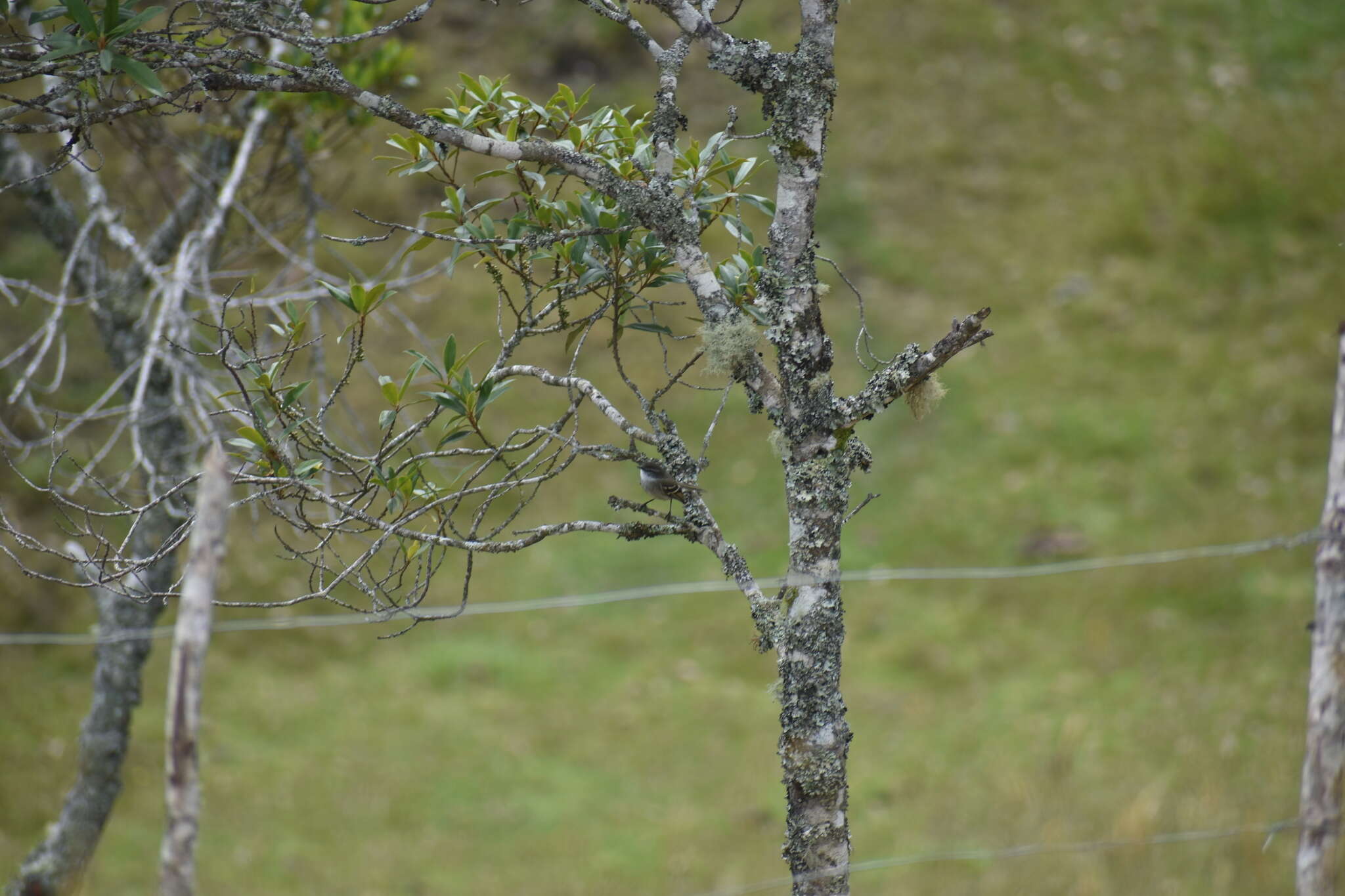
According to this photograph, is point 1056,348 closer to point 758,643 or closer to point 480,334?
point 480,334

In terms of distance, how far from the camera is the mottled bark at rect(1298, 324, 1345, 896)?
2.36 m

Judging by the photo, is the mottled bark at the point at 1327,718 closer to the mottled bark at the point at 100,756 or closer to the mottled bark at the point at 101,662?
the mottled bark at the point at 101,662

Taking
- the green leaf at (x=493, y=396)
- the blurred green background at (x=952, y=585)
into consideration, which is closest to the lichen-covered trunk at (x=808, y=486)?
the green leaf at (x=493, y=396)

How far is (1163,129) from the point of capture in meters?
9.33

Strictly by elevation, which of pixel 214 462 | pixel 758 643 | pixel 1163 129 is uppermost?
pixel 1163 129

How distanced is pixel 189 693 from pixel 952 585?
19.8 ft

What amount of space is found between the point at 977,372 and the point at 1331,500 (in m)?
5.83

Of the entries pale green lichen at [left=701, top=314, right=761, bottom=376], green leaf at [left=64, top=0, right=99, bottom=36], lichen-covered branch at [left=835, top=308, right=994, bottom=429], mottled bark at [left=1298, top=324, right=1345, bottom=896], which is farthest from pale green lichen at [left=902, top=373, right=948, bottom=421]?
green leaf at [left=64, top=0, right=99, bottom=36]

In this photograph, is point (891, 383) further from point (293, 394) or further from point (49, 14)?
point (49, 14)

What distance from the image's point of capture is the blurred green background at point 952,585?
206 inches

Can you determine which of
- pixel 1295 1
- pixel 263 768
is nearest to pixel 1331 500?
pixel 263 768

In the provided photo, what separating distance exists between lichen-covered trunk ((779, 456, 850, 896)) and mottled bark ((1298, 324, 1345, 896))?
3.85 ft

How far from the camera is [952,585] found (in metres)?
6.96

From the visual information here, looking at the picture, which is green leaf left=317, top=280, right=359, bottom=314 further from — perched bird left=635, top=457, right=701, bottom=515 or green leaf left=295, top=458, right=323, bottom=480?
perched bird left=635, top=457, right=701, bottom=515
